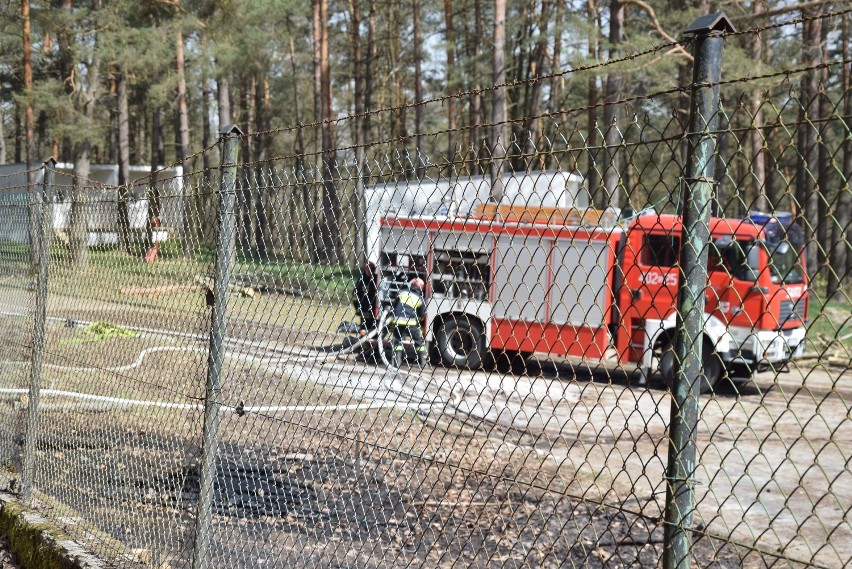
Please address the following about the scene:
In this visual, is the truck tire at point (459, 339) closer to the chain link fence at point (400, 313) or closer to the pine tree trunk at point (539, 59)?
the chain link fence at point (400, 313)

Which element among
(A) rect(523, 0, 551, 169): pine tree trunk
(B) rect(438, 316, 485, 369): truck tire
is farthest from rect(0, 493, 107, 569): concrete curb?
(A) rect(523, 0, 551, 169): pine tree trunk

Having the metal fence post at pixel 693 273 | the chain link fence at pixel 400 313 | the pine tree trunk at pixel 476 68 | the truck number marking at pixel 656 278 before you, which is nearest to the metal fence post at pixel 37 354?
the chain link fence at pixel 400 313

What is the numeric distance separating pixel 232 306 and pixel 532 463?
4999 millimetres

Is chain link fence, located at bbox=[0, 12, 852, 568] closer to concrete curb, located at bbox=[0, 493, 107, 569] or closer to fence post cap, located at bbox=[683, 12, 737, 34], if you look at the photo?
fence post cap, located at bbox=[683, 12, 737, 34]

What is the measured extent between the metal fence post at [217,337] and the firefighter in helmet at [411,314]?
0.73m

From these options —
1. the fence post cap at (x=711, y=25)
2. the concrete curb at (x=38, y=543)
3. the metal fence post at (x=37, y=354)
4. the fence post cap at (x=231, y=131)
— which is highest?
the fence post cap at (x=711, y=25)

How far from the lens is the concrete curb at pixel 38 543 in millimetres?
4512

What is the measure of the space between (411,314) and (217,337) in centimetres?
86

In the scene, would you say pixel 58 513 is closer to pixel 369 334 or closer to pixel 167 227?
pixel 167 227

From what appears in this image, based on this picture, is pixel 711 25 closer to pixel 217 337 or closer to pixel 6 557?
pixel 217 337

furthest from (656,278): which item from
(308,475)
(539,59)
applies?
(539,59)

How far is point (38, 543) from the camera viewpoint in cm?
489

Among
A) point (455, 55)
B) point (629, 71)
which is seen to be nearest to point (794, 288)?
point (629, 71)

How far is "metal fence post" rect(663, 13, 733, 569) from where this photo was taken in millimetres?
2049
